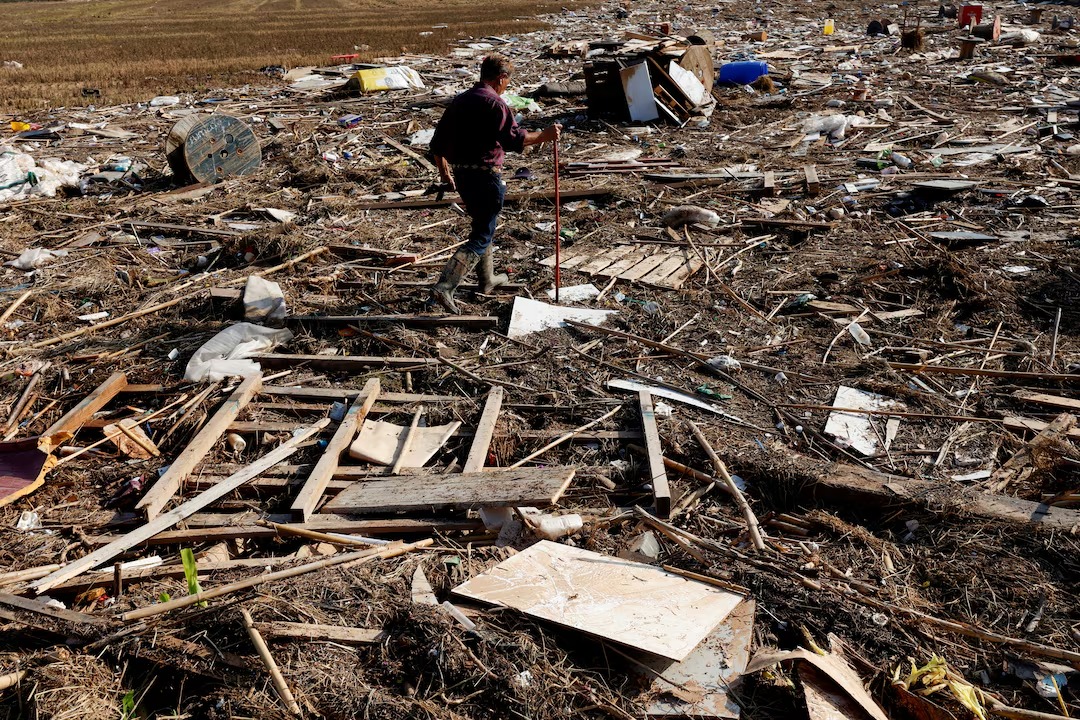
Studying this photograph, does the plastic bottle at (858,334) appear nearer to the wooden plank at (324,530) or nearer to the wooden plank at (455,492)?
the wooden plank at (455,492)

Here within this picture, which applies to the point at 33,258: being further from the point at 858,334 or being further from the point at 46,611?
the point at 858,334

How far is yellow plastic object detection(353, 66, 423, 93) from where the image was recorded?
52.6 ft

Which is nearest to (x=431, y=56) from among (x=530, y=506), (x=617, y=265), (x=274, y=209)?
(x=274, y=209)

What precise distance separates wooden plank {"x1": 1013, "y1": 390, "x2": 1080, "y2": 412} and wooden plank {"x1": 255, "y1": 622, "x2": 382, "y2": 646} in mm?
4280

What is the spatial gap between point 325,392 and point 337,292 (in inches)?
74.8

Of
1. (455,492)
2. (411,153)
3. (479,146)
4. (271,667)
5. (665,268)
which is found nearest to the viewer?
(271,667)

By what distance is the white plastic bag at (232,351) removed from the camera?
5473 millimetres

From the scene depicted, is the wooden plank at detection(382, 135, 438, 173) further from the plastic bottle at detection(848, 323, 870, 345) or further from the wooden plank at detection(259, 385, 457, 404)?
the plastic bottle at detection(848, 323, 870, 345)

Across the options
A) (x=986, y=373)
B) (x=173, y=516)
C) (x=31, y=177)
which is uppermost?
(x=31, y=177)

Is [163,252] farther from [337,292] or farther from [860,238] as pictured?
[860,238]

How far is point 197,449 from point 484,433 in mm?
1745

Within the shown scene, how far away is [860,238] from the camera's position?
7.64m

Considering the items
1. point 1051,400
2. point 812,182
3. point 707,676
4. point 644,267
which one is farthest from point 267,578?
point 812,182

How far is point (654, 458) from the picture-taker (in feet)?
14.4
